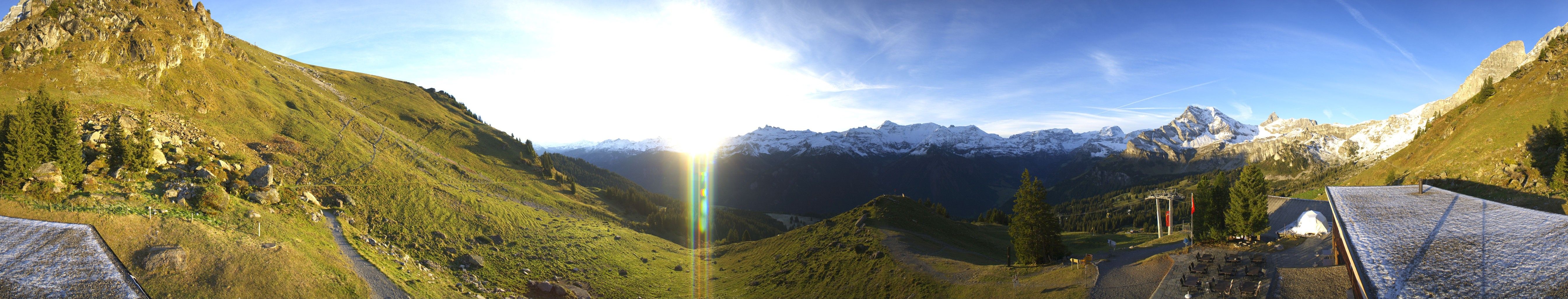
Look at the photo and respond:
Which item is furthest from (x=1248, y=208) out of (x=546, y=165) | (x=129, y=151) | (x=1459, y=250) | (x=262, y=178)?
(x=546, y=165)

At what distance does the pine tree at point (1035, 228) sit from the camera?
41.0 meters

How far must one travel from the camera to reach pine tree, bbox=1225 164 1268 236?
45844 millimetres

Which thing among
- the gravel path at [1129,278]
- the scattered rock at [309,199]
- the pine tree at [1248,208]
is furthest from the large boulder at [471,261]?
the pine tree at [1248,208]

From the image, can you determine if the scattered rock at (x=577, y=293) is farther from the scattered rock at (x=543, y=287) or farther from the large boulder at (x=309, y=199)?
the large boulder at (x=309, y=199)

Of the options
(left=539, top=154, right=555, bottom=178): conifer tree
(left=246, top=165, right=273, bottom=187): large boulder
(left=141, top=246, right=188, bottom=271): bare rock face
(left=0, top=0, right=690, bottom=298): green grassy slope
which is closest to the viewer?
(left=141, top=246, right=188, bottom=271): bare rock face

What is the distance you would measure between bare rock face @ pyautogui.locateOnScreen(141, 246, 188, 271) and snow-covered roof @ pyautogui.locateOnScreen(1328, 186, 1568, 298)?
171 ft

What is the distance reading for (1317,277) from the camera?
2988cm

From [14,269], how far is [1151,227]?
513 feet

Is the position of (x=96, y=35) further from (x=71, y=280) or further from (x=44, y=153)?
(x=71, y=280)

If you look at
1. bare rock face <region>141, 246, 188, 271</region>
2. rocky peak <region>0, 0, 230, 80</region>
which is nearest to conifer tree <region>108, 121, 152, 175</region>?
bare rock face <region>141, 246, 188, 271</region>

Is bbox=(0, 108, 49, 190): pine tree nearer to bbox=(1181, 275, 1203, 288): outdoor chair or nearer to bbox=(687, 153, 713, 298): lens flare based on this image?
bbox=(687, 153, 713, 298): lens flare

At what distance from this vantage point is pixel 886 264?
4428cm

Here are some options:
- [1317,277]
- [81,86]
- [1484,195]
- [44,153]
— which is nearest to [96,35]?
[81,86]

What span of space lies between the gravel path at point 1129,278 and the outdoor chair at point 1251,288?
4.05 m
